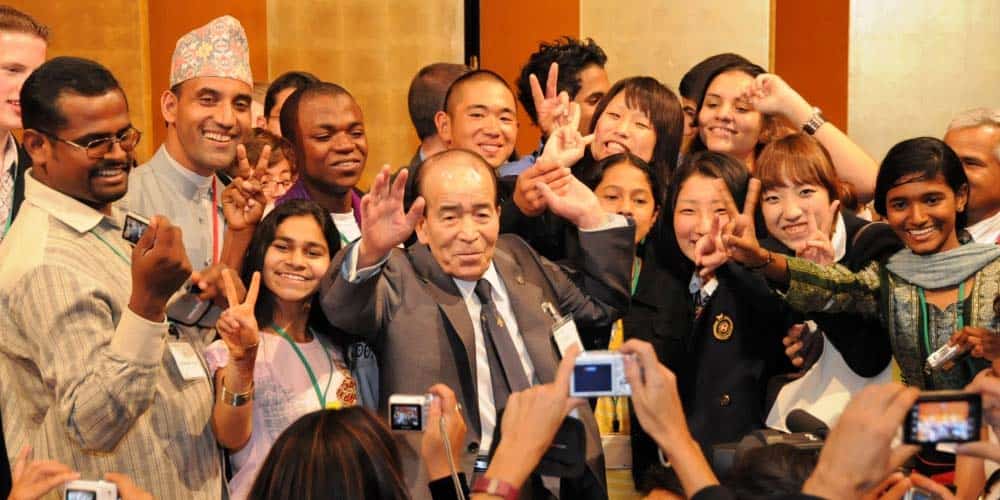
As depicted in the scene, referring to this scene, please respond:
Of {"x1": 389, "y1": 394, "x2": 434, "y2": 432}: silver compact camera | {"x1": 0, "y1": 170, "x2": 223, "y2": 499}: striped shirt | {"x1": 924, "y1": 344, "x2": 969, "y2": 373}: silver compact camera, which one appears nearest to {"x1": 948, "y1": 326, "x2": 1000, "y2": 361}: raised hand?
{"x1": 924, "y1": 344, "x2": 969, "y2": 373}: silver compact camera

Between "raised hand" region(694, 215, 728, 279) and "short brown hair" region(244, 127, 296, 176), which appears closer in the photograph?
"raised hand" region(694, 215, 728, 279)

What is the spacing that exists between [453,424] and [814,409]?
4.96ft

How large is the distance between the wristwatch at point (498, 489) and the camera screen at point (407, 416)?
0.72 feet

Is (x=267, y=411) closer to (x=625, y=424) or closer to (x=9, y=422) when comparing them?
(x=9, y=422)

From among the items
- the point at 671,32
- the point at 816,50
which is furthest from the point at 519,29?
the point at 816,50

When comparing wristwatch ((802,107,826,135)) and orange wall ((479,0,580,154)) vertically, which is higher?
orange wall ((479,0,580,154))

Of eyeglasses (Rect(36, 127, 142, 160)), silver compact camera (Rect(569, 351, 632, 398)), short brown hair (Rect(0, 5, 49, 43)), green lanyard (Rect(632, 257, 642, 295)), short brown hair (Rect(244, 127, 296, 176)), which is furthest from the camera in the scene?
short brown hair (Rect(244, 127, 296, 176))

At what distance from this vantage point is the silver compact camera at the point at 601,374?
2.20 metres

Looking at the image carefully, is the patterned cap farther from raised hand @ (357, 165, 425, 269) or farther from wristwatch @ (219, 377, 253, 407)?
wristwatch @ (219, 377, 253, 407)

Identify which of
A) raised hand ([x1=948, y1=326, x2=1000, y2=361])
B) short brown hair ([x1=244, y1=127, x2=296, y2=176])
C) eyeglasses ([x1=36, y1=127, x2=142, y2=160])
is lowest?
raised hand ([x1=948, y1=326, x2=1000, y2=361])

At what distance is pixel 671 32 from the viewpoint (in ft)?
21.5

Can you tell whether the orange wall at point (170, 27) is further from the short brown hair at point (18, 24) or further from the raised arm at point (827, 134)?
the raised arm at point (827, 134)

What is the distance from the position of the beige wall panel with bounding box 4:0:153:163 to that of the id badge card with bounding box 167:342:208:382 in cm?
344

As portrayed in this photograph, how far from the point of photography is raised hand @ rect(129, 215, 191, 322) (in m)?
2.70
